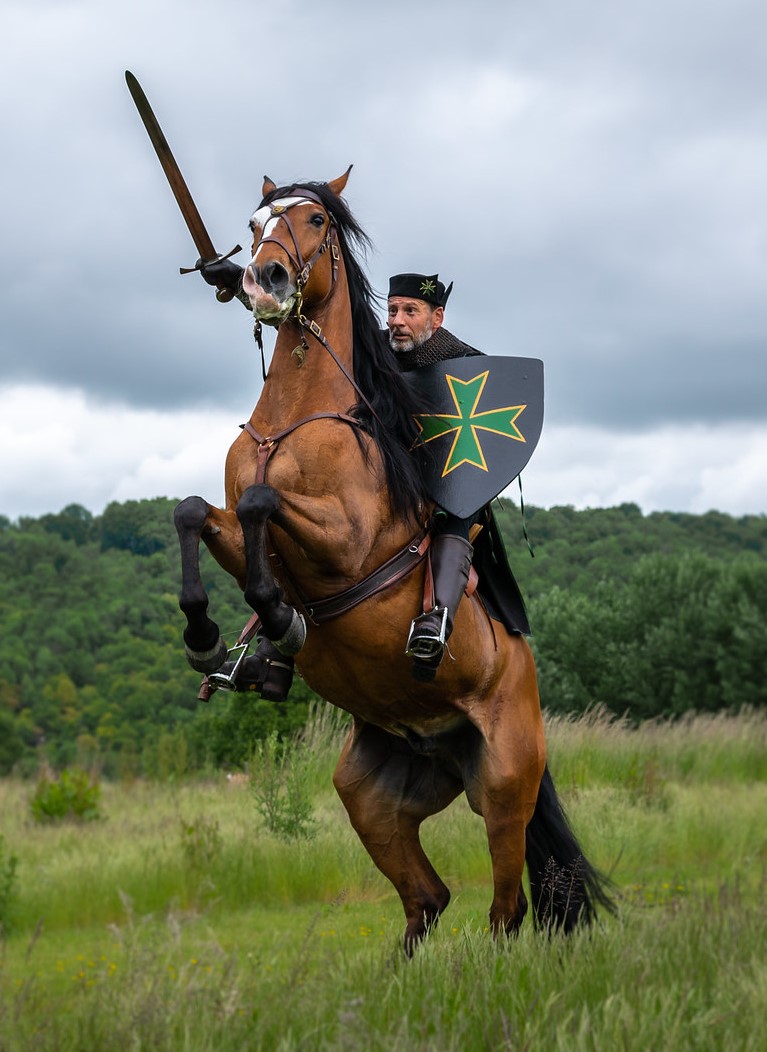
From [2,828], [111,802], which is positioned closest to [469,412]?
[2,828]

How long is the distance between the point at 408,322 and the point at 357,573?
5.30ft

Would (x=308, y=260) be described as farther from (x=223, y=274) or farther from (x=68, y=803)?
(x=68, y=803)

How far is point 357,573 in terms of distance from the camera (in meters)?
5.00

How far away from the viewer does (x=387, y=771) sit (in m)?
6.10

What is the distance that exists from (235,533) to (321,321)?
3.49ft

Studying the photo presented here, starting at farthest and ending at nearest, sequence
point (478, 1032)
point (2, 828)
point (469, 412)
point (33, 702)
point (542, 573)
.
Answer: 1. point (33, 702)
2. point (542, 573)
3. point (2, 828)
4. point (469, 412)
5. point (478, 1032)

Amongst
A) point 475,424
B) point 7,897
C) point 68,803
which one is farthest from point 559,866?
point 68,803

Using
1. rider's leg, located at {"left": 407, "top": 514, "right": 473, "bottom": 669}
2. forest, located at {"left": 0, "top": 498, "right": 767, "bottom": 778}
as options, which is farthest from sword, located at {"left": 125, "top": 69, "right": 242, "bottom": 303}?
forest, located at {"left": 0, "top": 498, "right": 767, "bottom": 778}

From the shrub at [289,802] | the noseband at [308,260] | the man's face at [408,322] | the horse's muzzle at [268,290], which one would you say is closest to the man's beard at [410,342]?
the man's face at [408,322]

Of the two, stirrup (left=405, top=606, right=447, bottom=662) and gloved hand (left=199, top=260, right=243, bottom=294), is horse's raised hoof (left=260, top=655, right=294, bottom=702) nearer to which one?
stirrup (left=405, top=606, right=447, bottom=662)

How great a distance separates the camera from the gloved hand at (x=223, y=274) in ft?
17.4

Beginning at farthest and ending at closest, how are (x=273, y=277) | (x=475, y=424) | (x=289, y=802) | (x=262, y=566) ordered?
(x=289, y=802), (x=475, y=424), (x=273, y=277), (x=262, y=566)

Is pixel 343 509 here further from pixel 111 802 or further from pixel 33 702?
pixel 33 702

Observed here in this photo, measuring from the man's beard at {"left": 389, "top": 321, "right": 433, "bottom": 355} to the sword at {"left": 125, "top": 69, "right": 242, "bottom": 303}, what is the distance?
3.29 feet
